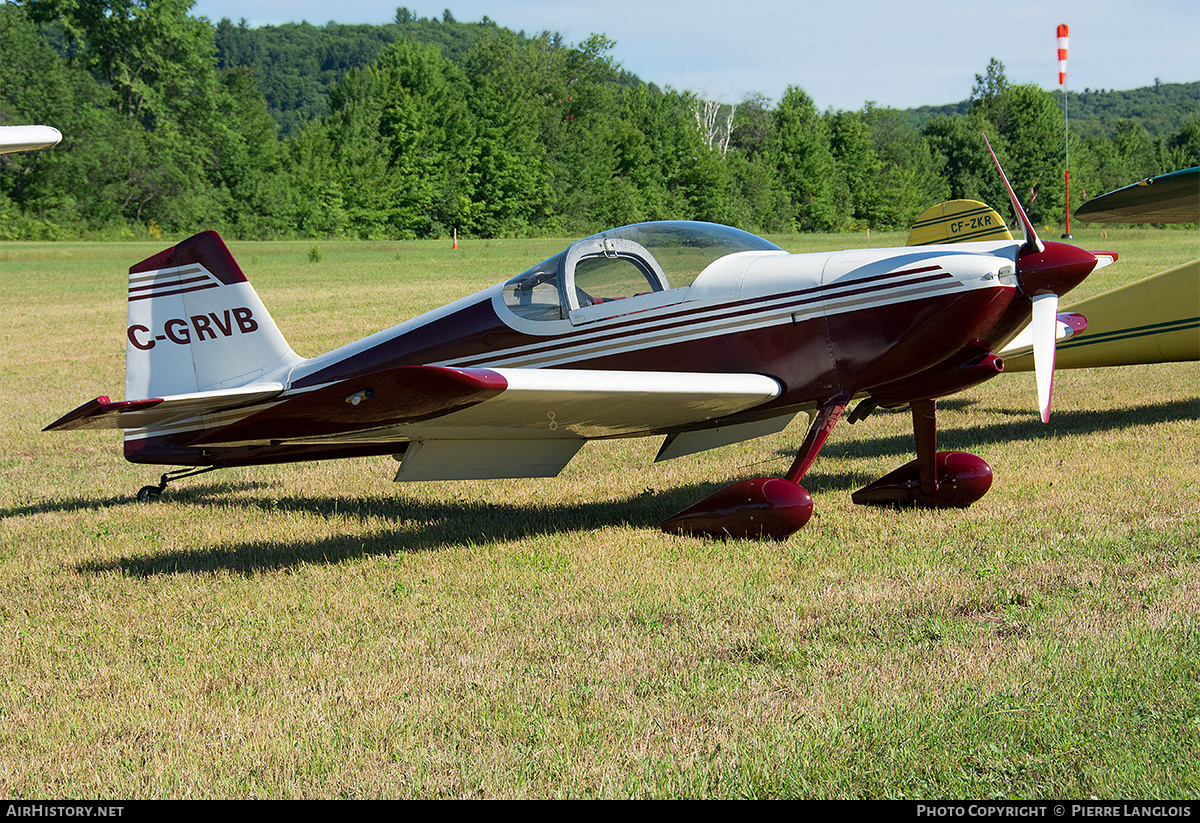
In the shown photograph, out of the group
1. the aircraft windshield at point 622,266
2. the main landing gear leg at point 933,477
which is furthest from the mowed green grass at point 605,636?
the aircraft windshield at point 622,266

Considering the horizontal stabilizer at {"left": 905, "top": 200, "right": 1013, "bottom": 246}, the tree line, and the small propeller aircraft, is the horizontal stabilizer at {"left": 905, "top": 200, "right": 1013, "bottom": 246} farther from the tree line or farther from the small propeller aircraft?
the tree line

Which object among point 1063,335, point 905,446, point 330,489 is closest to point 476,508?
point 330,489

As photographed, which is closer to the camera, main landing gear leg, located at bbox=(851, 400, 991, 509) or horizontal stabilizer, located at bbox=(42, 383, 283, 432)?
horizontal stabilizer, located at bbox=(42, 383, 283, 432)

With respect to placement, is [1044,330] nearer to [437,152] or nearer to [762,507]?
[762,507]

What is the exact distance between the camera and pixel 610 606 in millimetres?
4770

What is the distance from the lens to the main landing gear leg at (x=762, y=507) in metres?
5.68

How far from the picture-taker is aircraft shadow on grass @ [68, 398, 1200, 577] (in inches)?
240

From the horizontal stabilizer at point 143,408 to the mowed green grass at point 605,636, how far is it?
0.93 m

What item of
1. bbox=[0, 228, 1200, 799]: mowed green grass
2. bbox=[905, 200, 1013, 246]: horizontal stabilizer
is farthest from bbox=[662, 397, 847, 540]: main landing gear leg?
bbox=[905, 200, 1013, 246]: horizontal stabilizer

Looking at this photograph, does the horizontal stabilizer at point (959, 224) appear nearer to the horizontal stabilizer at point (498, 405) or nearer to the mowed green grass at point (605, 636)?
the mowed green grass at point (605, 636)

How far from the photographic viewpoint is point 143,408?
520 cm

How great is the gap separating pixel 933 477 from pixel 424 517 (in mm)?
3536

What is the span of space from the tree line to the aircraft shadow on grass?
46562 mm

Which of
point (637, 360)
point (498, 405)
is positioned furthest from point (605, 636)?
point (637, 360)
